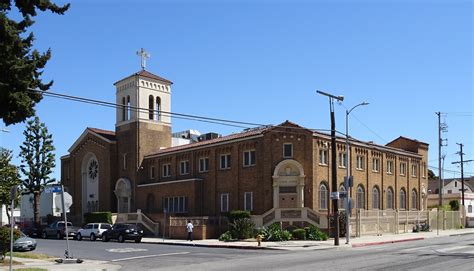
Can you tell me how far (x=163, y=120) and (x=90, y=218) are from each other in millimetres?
12321

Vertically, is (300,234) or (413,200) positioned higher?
(413,200)

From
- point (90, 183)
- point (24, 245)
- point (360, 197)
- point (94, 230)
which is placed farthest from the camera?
point (90, 183)

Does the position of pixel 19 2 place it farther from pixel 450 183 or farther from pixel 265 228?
pixel 450 183

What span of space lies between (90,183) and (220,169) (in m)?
21.3

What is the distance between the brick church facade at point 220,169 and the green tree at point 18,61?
1654 centimetres

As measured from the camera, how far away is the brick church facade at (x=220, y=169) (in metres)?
46.3

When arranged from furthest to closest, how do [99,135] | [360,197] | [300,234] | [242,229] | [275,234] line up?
[99,135]
[360,197]
[242,229]
[300,234]
[275,234]

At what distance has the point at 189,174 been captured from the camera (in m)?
54.5

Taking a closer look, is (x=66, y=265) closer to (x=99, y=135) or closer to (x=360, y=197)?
(x=360, y=197)

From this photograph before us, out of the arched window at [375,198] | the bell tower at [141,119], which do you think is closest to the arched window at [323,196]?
the arched window at [375,198]

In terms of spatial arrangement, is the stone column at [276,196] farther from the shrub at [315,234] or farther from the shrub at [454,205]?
the shrub at [454,205]

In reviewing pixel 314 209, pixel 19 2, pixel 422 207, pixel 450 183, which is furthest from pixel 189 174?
pixel 450 183

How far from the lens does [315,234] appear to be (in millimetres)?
41219

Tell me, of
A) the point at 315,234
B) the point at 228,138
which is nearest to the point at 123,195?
the point at 228,138
